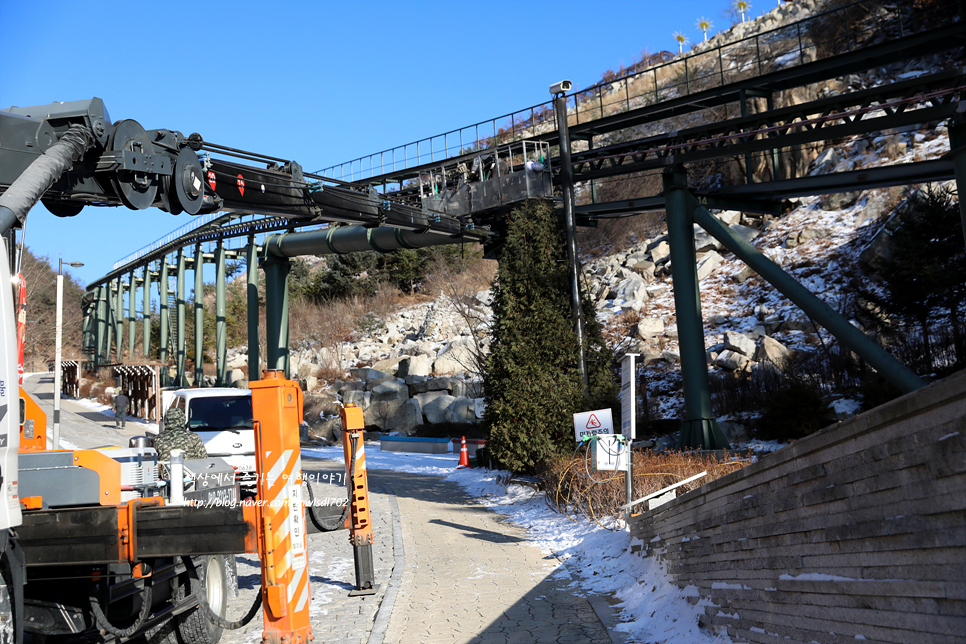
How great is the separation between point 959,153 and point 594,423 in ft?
21.8

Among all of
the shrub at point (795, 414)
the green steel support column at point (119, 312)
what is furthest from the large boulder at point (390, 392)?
the green steel support column at point (119, 312)

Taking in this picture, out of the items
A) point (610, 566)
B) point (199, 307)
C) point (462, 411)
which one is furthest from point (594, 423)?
point (199, 307)

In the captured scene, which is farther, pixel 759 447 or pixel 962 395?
pixel 759 447

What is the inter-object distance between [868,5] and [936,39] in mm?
24229

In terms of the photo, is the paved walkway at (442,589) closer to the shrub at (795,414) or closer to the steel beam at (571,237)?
the steel beam at (571,237)

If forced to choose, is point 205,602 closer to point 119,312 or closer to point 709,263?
point 709,263

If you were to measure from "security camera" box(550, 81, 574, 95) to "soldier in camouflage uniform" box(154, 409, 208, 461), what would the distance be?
11.5 metres

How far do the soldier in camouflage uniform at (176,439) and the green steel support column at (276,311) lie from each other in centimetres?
1718

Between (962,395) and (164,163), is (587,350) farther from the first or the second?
(962,395)

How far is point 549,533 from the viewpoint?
10961 millimetres

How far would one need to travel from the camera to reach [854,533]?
388 centimetres

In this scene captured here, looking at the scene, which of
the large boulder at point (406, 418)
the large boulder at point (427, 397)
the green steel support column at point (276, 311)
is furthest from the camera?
the large boulder at point (427, 397)

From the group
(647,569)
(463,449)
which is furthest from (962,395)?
(463,449)

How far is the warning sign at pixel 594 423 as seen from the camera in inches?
404
